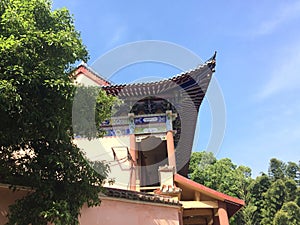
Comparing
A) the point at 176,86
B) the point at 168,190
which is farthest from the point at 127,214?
the point at 176,86

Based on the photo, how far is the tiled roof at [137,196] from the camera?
22.2 feet

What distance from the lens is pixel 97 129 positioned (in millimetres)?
5895

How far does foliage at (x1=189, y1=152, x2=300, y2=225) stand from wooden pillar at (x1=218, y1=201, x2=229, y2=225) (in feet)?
46.9

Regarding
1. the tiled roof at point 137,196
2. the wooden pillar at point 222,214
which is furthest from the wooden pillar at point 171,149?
the tiled roof at point 137,196

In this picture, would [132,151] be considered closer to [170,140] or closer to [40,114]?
[170,140]

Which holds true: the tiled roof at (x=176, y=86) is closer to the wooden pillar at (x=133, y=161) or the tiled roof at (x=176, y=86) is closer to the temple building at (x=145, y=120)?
the temple building at (x=145, y=120)

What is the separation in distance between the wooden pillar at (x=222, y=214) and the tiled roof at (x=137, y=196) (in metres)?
1.52

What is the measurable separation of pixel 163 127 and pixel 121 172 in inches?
77.9

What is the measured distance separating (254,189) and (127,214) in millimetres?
21314

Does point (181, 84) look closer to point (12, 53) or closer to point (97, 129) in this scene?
point (97, 129)

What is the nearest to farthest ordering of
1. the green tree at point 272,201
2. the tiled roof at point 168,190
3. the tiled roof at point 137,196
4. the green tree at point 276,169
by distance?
the tiled roof at point 137,196 < the tiled roof at point 168,190 < the green tree at point 272,201 < the green tree at point 276,169

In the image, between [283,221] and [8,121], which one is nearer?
[8,121]

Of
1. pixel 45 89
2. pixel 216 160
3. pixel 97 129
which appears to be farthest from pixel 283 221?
pixel 45 89

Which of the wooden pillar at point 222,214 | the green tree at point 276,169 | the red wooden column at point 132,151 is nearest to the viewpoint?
the wooden pillar at point 222,214
